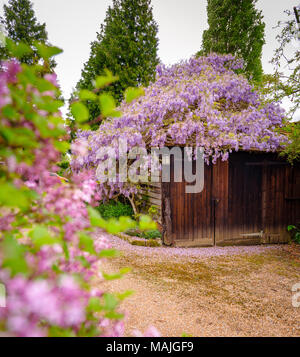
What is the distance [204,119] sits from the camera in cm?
653

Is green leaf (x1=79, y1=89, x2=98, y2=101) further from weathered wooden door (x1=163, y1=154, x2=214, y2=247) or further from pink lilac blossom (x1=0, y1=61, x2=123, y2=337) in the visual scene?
weathered wooden door (x1=163, y1=154, x2=214, y2=247)

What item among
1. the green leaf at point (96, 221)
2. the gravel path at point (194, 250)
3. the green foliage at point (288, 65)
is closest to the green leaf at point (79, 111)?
the green leaf at point (96, 221)

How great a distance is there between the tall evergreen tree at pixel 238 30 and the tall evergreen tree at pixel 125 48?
382 cm

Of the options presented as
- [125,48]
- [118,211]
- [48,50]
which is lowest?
[118,211]

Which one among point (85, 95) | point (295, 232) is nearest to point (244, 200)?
point (295, 232)

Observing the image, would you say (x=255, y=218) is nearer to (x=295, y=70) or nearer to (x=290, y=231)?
(x=290, y=231)

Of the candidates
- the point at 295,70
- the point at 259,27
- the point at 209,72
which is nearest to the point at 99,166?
the point at 209,72

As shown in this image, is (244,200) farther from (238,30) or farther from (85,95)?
(238,30)

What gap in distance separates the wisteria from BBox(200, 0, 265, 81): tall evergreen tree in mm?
10391

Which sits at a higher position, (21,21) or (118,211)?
(21,21)

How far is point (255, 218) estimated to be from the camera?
704 cm

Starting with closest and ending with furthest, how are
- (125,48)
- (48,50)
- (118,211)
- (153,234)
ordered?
(48,50) < (153,234) < (118,211) < (125,48)

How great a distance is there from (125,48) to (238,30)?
7171 millimetres

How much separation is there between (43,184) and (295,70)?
6161mm
